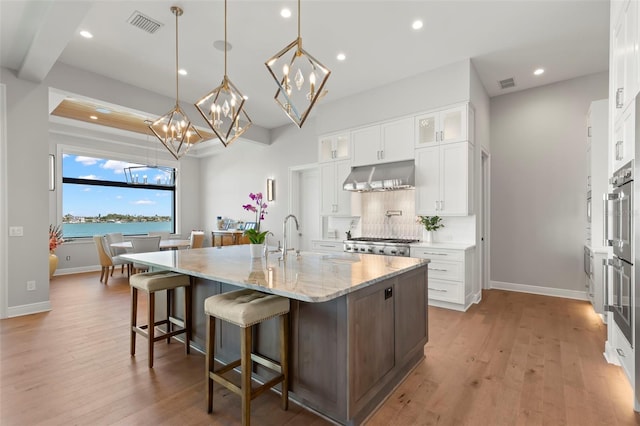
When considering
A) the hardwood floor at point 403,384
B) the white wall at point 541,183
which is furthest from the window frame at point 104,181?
the white wall at point 541,183

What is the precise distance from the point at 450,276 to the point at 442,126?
81.7 inches

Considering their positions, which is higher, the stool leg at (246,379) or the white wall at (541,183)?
the white wall at (541,183)

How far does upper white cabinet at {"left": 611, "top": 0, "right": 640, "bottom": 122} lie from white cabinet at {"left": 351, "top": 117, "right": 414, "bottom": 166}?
2.34m

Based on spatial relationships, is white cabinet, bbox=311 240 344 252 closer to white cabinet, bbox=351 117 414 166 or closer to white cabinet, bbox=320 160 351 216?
white cabinet, bbox=320 160 351 216

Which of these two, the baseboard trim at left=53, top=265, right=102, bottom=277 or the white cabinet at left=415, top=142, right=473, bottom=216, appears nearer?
the white cabinet at left=415, top=142, right=473, bottom=216

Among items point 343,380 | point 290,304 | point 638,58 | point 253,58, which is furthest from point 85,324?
point 638,58

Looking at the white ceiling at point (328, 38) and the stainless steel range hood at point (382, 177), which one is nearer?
the white ceiling at point (328, 38)

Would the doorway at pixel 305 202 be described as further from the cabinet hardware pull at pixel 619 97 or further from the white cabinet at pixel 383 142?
the cabinet hardware pull at pixel 619 97

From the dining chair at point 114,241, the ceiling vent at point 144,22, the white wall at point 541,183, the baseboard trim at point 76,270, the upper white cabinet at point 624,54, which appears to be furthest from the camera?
the baseboard trim at point 76,270

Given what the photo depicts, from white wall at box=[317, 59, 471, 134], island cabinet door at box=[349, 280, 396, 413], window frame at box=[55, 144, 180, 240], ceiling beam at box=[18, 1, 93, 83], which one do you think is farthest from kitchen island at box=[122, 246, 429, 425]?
window frame at box=[55, 144, 180, 240]

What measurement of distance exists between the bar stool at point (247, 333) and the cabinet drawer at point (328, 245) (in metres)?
3.29

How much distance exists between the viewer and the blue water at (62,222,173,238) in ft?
23.2

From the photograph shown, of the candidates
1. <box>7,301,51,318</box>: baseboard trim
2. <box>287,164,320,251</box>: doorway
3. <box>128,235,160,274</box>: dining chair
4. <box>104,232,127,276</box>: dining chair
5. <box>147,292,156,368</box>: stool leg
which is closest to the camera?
<box>147,292,156,368</box>: stool leg

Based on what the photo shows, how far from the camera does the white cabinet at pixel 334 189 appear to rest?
546cm
